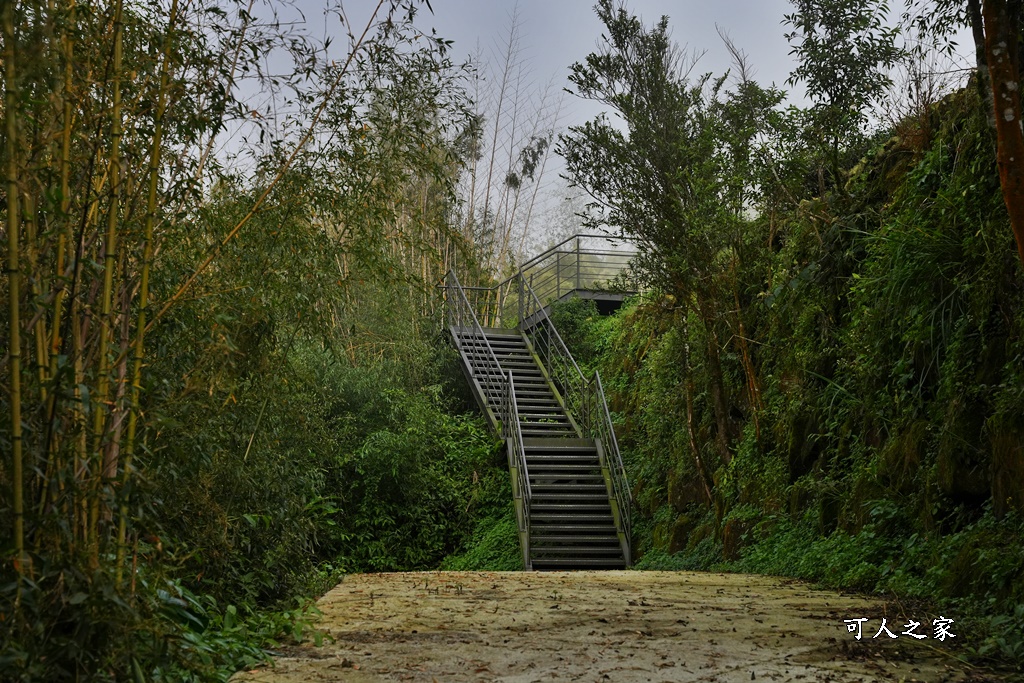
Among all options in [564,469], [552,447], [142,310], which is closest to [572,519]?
[564,469]

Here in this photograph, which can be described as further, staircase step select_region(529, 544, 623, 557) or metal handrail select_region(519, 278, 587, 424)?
metal handrail select_region(519, 278, 587, 424)

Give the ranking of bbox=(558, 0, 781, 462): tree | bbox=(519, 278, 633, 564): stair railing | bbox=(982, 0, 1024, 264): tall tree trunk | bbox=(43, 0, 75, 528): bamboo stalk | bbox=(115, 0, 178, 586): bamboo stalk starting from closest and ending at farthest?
1. bbox=(43, 0, 75, 528): bamboo stalk
2. bbox=(115, 0, 178, 586): bamboo stalk
3. bbox=(982, 0, 1024, 264): tall tree trunk
4. bbox=(558, 0, 781, 462): tree
5. bbox=(519, 278, 633, 564): stair railing

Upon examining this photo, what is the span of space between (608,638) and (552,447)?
25.9ft

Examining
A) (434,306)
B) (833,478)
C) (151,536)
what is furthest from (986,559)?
(434,306)

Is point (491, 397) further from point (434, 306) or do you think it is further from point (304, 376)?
point (304, 376)

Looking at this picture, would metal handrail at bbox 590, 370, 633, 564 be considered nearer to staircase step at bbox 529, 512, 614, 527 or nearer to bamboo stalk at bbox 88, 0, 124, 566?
staircase step at bbox 529, 512, 614, 527

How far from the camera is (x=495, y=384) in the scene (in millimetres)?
15055

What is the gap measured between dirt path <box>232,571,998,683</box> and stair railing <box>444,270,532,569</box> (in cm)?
442

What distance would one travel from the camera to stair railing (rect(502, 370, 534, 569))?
11.0 m

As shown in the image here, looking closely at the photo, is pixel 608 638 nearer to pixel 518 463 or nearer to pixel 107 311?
pixel 107 311

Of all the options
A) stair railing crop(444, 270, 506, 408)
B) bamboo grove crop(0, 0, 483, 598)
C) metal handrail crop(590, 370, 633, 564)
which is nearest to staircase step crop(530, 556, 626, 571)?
metal handrail crop(590, 370, 633, 564)

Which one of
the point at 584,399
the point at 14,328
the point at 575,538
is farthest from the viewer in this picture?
the point at 584,399

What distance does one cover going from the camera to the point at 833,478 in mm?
7766

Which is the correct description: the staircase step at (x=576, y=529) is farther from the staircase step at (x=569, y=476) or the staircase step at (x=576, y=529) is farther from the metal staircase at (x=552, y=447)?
the staircase step at (x=569, y=476)
